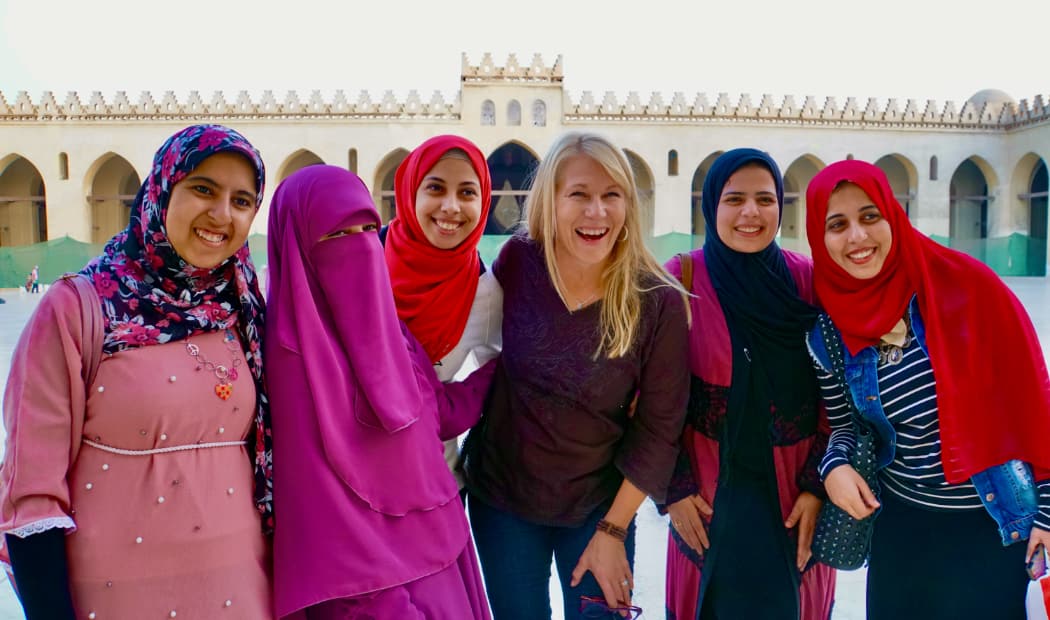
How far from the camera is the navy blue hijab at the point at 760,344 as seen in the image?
187cm

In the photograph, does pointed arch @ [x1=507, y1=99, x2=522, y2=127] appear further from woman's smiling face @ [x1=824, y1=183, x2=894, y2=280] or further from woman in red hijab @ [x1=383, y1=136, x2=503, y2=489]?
woman's smiling face @ [x1=824, y1=183, x2=894, y2=280]

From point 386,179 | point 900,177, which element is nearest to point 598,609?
point 386,179

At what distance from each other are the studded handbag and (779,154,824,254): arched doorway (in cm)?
1797

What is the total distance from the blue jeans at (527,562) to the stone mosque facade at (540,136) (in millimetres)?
15652

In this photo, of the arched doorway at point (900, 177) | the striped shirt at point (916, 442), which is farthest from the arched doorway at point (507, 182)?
the striped shirt at point (916, 442)

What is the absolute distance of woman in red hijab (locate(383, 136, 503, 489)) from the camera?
1.86m

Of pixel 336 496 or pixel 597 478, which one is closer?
pixel 336 496

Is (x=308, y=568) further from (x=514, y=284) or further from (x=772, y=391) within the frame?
(x=772, y=391)

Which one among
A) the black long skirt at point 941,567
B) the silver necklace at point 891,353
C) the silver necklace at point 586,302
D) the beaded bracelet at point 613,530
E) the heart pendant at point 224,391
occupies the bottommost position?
the black long skirt at point 941,567

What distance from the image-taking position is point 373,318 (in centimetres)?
148

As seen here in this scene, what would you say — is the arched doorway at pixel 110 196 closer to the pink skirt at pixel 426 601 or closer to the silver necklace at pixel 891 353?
the pink skirt at pixel 426 601

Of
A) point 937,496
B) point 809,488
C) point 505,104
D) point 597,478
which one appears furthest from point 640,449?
point 505,104

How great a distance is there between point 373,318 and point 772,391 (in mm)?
1103

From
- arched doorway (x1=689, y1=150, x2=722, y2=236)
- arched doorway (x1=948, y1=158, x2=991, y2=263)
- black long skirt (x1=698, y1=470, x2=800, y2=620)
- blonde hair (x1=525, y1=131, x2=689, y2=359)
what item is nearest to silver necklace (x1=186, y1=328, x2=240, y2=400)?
blonde hair (x1=525, y1=131, x2=689, y2=359)
